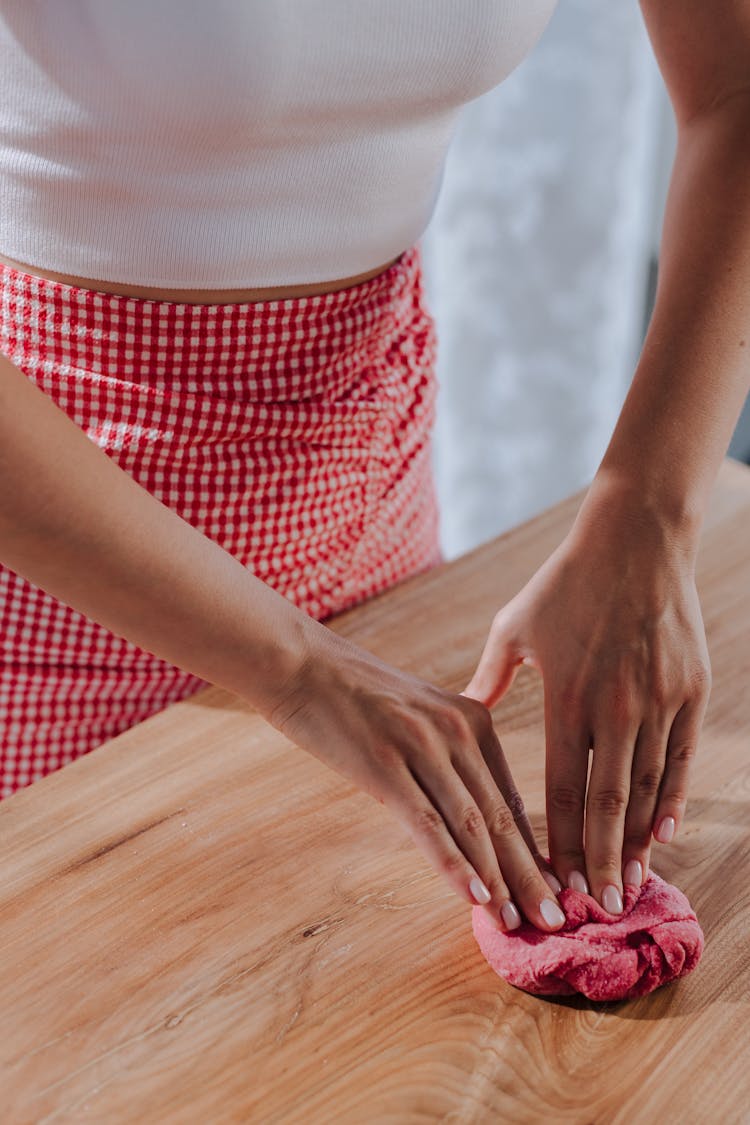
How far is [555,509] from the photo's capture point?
1.03m

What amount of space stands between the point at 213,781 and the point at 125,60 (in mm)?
422

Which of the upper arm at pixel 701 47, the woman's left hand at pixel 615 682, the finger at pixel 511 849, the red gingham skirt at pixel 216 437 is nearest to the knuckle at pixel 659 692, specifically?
the woman's left hand at pixel 615 682

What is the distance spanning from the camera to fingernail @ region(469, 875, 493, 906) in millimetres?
655

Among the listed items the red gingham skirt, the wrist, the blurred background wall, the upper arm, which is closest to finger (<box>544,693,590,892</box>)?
the wrist

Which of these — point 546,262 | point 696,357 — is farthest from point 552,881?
point 546,262

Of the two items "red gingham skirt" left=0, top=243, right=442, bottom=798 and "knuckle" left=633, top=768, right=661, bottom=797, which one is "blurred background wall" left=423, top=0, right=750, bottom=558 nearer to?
"red gingham skirt" left=0, top=243, right=442, bottom=798

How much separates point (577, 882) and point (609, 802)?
0.16ft

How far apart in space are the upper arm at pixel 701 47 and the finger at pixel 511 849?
463 mm

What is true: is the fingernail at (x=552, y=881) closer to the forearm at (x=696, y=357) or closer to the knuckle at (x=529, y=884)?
the knuckle at (x=529, y=884)

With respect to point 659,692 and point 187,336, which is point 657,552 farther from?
point 187,336

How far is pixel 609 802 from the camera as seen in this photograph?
0.70 metres

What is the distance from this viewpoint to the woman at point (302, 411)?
0.66 meters

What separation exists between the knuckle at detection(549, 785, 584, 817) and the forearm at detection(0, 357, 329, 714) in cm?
17

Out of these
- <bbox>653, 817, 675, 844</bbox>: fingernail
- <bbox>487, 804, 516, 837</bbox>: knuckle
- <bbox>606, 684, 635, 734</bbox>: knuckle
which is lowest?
<bbox>653, 817, 675, 844</bbox>: fingernail
